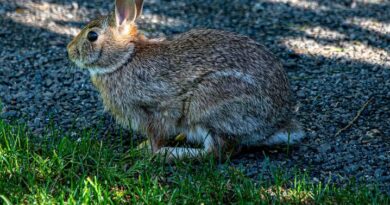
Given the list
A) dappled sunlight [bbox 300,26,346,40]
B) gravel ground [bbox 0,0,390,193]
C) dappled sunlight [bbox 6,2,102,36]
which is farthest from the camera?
dappled sunlight [bbox 6,2,102,36]

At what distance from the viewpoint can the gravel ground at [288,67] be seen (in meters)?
5.28

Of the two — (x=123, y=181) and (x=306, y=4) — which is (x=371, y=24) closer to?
(x=306, y=4)

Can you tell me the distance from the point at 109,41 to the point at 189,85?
759mm

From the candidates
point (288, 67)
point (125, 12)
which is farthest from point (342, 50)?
point (125, 12)

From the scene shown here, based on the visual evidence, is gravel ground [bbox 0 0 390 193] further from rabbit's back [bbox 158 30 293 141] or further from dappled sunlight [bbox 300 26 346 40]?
rabbit's back [bbox 158 30 293 141]

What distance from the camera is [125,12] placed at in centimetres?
545

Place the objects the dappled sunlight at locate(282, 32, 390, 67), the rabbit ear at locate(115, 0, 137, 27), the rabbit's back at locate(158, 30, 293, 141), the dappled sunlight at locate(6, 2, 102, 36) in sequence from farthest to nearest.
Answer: the dappled sunlight at locate(6, 2, 102, 36) < the dappled sunlight at locate(282, 32, 390, 67) < the rabbit ear at locate(115, 0, 137, 27) < the rabbit's back at locate(158, 30, 293, 141)

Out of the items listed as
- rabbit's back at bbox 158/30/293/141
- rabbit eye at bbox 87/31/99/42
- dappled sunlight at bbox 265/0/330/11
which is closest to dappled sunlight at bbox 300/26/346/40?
dappled sunlight at bbox 265/0/330/11

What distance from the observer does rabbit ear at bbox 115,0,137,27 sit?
5.39m

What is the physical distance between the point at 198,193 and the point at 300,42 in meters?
3.41

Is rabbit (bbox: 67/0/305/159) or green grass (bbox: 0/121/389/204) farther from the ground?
rabbit (bbox: 67/0/305/159)

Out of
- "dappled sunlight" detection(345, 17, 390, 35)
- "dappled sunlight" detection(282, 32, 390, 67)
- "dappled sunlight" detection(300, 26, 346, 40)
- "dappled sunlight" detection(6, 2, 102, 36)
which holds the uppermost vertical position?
"dappled sunlight" detection(6, 2, 102, 36)

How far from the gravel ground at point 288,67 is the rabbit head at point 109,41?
519mm

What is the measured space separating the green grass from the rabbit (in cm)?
29
